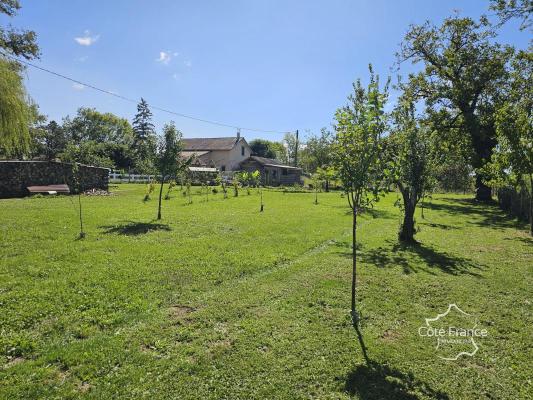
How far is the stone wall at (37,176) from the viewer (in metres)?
20.3

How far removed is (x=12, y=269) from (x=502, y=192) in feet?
93.5

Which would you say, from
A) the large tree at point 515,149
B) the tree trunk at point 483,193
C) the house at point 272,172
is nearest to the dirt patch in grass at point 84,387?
the large tree at point 515,149

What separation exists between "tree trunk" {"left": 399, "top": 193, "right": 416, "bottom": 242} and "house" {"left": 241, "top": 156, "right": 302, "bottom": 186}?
118 ft

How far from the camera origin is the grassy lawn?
402cm

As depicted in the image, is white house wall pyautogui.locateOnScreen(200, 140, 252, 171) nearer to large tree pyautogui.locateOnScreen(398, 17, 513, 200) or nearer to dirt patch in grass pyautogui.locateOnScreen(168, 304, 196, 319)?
large tree pyautogui.locateOnScreen(398, 17, 513, 200)

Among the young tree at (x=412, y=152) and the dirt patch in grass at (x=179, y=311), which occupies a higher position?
the young tree at (x=412, y=152)

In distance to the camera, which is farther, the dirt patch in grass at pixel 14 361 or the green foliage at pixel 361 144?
→ the green foliage at pixel 361 144

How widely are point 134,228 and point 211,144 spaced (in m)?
45.7

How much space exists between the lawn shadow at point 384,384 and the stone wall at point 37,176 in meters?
21.9

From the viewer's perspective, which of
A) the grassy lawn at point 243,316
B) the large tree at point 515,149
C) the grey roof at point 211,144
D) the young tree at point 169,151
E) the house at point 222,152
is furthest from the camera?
the grey roof at point 211,144

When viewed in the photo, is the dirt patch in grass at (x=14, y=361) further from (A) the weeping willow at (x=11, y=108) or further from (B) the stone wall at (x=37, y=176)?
(B) the stone wall at (x=37, y=176)

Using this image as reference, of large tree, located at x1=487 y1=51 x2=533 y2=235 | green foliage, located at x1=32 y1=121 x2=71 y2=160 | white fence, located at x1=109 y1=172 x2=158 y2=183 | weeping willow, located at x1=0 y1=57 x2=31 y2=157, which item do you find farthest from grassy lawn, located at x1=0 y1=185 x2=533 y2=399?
green foliage, located at x1=32 y1=121 x2=71 y2=160

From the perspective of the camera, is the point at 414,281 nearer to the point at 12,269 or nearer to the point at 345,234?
the point at 345,234

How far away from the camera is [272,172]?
53281 mm
